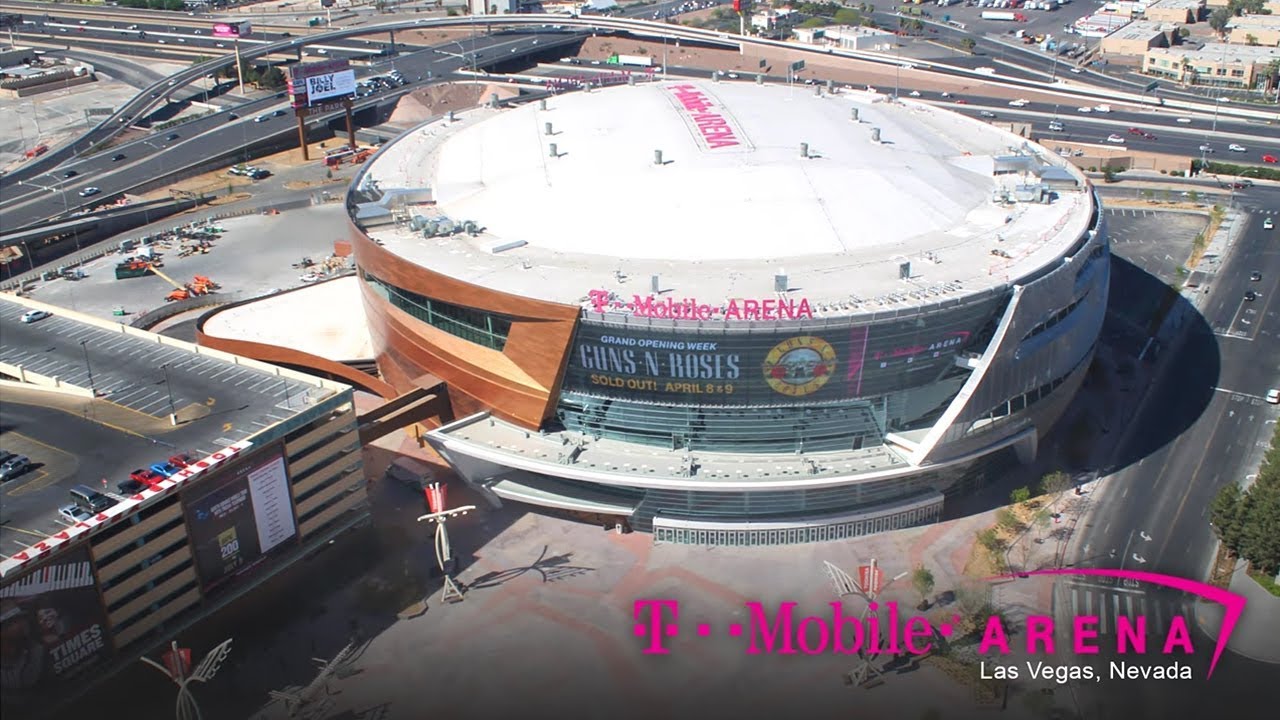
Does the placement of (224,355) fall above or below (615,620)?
above

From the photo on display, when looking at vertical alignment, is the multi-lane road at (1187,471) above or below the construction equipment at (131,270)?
below

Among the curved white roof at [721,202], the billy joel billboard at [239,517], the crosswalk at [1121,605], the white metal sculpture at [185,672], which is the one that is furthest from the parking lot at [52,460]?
the crosswalk at [1121,605]

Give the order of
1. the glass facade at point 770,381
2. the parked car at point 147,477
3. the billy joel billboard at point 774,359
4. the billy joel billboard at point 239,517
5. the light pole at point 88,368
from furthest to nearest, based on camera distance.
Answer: the light pole at point 88,368, the glass facade at point 770,381, the billy joel billboard at point 774,359, the billy joel billboard at point 239,517, the parked car at point 147,477

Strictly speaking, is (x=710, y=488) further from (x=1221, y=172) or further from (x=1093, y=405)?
(x=1221, y=172)

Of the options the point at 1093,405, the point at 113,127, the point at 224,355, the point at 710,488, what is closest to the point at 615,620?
the point at 710,488

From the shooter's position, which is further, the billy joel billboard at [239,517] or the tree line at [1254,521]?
the tree line at [1254,521]

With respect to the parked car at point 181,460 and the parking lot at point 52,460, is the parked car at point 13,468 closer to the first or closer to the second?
the parking lot at point 52,460

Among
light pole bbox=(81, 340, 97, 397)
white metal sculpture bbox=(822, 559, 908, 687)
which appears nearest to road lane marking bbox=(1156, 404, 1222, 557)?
white metal sculpture bbox=(822, 559, 908, 687)
